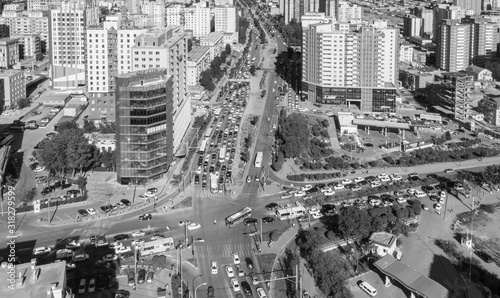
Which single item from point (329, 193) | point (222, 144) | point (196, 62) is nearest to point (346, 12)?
point (196, 62)

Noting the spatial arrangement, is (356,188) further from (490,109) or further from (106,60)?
(106,60)

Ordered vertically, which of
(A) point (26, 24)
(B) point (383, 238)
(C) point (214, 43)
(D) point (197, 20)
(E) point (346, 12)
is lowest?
(B) point (383, 238)

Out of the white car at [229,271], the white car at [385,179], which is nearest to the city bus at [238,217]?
the white car at [229,271]

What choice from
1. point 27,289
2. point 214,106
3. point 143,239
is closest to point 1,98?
point 214,106

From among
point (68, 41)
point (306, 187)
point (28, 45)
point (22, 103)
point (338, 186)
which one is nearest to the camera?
point (306, 187)

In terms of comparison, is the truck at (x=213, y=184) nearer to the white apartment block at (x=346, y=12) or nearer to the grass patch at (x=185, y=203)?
the grass patch at (x=185, y=203)

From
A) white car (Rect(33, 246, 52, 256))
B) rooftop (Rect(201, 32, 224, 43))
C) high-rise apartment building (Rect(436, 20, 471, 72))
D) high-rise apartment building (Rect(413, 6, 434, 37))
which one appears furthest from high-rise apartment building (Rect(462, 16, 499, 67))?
white car (Rect(33, 246, 52, 256))

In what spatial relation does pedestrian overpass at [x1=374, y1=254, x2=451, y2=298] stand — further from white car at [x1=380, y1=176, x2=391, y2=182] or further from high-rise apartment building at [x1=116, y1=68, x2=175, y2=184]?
high-rise apartment building at [x1=116, y1=68, x2=175, y2=184]
